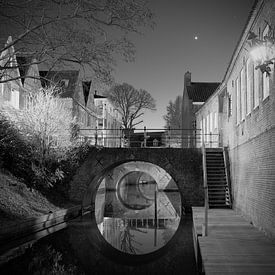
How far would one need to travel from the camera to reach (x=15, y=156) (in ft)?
56.2

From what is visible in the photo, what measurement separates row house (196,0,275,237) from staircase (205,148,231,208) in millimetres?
923

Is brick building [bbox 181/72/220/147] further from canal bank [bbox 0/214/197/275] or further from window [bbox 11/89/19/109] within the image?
canal bank [bbox 0/214/197/275]

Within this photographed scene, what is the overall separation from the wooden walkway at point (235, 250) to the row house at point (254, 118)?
42 centimetres

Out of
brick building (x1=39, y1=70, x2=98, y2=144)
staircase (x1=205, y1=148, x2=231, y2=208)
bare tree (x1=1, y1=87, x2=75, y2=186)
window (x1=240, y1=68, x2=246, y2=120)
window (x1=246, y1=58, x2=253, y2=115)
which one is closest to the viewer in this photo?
window (x1=246, y1=58, x2=253, y2=115)

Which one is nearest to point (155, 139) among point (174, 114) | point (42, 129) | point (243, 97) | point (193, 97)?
point (193, 97)

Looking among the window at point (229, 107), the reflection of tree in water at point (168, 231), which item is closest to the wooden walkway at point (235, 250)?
the reflection of tree in water at point (168, 231)

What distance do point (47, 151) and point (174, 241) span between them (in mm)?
8184

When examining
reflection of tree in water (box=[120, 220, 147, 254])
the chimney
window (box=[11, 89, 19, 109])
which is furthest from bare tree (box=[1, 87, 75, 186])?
the chimney

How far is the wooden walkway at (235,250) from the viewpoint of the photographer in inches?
242

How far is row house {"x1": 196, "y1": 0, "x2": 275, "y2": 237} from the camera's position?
8211 mm

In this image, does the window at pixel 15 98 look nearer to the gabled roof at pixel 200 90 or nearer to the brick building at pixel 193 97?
the brick building at pixel 193 97

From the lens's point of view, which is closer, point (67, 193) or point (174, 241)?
point (174, 241)

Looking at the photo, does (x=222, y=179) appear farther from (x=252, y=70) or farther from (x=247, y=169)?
(x=252, y=70)

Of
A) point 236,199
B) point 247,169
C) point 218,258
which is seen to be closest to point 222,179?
point 236,199
